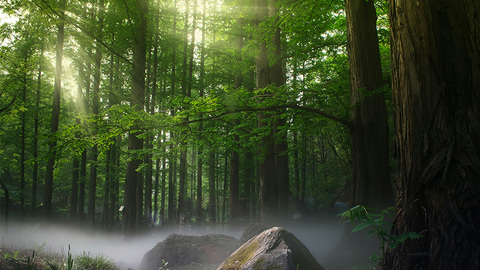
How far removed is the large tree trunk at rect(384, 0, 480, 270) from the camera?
280 cm

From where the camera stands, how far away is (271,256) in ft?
13.4

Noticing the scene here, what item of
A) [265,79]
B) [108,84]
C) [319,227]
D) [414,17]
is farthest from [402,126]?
[108,84]

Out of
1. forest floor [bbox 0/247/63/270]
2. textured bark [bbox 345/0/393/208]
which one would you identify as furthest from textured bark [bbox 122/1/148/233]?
textured bark [bbox 345/0/393/208]

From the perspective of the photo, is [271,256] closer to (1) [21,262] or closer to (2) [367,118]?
(2) [367,118]

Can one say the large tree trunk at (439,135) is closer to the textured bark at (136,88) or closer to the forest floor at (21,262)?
the forest floor at (21,262)

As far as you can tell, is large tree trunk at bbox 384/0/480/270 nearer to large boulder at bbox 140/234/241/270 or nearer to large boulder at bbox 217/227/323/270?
large boulder at bbox 217/227/323/270

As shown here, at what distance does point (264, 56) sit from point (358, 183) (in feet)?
17.4

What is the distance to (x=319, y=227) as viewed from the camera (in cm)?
1579

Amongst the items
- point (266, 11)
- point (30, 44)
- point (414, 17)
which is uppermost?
point (30, 44)

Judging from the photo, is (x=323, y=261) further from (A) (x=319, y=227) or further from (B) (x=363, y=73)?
(A) (x=319, y=227)

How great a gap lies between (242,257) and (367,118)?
349 centimetres

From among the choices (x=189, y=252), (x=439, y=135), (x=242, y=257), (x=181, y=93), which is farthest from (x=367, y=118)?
(x=181, y=93)

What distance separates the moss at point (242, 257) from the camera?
4340mm

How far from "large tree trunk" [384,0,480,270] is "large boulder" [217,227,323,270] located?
1.25 meters
